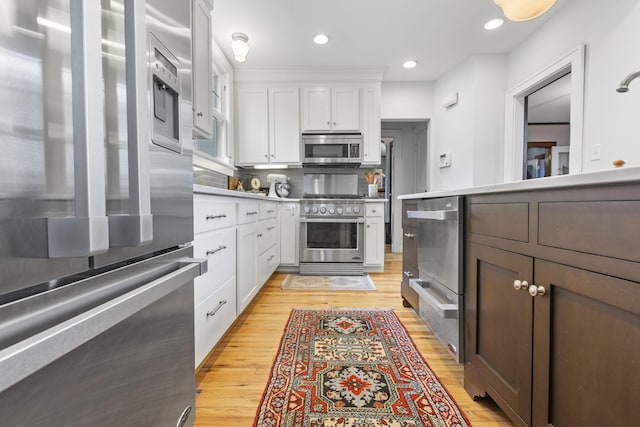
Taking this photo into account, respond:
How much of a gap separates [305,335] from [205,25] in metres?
2.23

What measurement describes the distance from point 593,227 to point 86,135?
102 cm

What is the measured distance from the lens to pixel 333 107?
3695 mm

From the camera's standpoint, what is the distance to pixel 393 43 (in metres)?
3.15

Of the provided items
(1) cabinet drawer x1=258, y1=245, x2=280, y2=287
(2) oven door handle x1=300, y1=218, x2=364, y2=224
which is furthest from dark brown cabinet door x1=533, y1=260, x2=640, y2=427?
(2) oven door handle x1=300, y1=218, x2=364, y2=224

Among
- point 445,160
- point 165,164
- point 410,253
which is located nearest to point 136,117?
point 165,164

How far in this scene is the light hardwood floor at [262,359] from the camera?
1.14m

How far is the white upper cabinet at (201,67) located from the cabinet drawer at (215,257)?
0.82 meters

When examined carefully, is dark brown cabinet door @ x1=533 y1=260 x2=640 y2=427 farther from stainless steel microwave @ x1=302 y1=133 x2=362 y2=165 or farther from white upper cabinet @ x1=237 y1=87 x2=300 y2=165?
white upper cabinet @ x1=237 y1=87 x2=300 y2=165

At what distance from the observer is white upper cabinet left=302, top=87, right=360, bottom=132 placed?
3.69 metres

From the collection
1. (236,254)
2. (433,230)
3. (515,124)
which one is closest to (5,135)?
(236,254)

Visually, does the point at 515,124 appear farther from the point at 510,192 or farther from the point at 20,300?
the point at 20,300

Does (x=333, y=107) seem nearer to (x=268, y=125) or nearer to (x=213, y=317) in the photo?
(x=268, y=125)

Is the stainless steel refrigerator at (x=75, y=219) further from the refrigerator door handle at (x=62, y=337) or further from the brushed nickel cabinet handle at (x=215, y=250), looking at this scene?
the brushed nickel cabinet handle at (x=215, y=250)

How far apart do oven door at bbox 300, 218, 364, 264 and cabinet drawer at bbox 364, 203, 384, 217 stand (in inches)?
5.1
